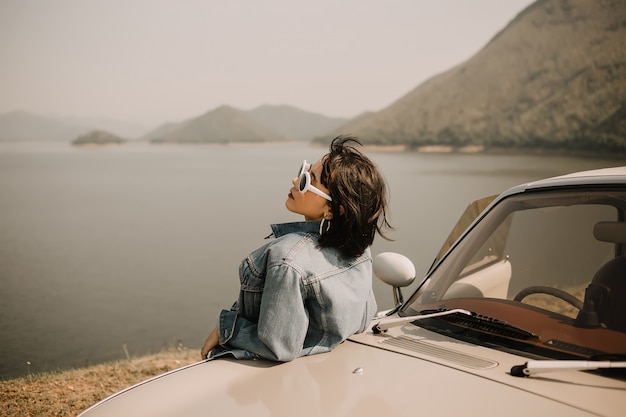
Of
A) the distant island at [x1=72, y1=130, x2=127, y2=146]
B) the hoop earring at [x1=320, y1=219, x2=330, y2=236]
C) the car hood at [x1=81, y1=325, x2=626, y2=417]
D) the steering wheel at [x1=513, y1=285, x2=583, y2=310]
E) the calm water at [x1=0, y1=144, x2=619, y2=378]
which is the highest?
the distant island at [x1=72, y1=130, x2=127, y2=146]

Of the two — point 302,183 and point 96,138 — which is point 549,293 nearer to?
point 302,183

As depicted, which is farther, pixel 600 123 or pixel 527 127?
pixel 527 127

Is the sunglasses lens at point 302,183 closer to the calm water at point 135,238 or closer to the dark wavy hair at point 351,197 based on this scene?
the dark wavy hair at point 351,197

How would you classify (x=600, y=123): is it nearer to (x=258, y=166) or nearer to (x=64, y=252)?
(x=258, y=166)

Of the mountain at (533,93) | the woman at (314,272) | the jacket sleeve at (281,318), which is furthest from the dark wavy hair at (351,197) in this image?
the mountain at (533,93)

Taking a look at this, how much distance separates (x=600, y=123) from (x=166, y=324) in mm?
61361

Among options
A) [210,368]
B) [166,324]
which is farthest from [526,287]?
[166,324]

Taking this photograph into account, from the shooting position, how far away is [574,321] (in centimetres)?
181

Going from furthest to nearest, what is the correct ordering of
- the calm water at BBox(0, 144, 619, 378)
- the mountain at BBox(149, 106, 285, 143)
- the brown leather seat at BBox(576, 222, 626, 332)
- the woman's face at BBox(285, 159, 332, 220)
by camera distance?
the mountain at BBox(149, 106, 285, 143), the calm water at BBox(0, 144, 619, 378), the woman's face at BBox(285, 159, 332, 220), the brown leather seat at BBox(576, 222, 626, 332)

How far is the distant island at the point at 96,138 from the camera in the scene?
63.8 meters

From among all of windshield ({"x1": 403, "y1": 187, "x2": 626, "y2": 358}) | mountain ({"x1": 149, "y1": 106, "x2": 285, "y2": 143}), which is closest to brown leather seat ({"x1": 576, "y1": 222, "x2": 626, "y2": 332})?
windshield ({"x1": 403, "y1": 187, "x2": 626, "y2": 358})

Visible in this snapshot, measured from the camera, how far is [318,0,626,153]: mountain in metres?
66.6

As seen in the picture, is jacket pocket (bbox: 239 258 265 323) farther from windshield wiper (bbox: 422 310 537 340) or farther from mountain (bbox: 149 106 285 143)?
mountain (bbox: 149 106 285 143)

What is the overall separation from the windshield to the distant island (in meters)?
66.9
